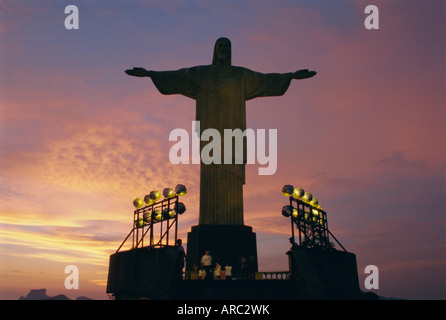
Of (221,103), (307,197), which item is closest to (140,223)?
(221,103)

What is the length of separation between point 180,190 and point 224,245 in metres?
3.24

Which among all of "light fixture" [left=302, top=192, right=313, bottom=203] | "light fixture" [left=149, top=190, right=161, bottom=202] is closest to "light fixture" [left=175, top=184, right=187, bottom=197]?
"light fixture" [left=149, top=190, right=161, bottom=202]

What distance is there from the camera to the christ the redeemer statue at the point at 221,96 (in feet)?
55.6

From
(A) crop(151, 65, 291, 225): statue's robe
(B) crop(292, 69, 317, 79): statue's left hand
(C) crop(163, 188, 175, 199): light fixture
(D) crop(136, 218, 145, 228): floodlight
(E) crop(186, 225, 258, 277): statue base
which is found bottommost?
(E) crop(186, 225, 258, 277): statue base

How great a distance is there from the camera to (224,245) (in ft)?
52.4

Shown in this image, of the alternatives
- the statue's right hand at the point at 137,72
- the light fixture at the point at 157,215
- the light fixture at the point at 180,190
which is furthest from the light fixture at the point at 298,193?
the statue's right hand at the point at 137,72

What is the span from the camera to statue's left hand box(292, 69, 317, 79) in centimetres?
1798

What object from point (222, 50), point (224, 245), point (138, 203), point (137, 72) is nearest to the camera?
point (224, 245)

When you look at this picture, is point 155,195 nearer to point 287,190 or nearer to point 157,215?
point 157,215

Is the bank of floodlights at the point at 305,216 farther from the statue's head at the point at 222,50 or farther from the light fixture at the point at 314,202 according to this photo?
the statue's head at the point at 222,50

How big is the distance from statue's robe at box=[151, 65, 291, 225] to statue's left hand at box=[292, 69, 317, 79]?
400 millimetres

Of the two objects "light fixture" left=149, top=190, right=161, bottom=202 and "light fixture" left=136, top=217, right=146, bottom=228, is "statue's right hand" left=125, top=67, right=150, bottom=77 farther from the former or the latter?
"light fixture" left=136, top=217, right=146, bottom=228

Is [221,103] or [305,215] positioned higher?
[221,103]
